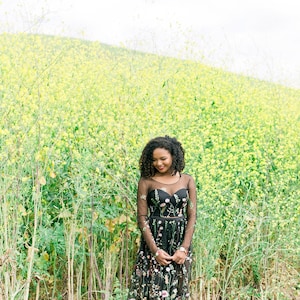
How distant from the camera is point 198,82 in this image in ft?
25.1

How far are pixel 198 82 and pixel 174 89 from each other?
45 centimetres

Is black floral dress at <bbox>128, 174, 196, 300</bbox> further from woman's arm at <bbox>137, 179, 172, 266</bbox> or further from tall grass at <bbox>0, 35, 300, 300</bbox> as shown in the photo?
tall grass at <bbox>0, 35, 300, 300</bbox>

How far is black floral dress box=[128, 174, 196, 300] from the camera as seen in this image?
14.4 feet

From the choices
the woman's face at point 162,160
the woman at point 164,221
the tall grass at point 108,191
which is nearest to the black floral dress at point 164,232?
the woman at point 164,221

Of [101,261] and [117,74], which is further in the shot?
[117,74]

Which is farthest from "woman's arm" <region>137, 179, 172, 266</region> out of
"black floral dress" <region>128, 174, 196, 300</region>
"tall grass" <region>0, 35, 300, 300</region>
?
"tall grass" <region>0, 35, 300, 300</region>

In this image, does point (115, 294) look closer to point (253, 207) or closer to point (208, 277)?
point (208, 277)

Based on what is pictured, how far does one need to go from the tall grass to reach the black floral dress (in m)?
0.49

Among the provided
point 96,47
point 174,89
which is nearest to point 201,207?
point 174,89

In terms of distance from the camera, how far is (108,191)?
503cm

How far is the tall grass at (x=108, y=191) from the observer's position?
4594 millimetres

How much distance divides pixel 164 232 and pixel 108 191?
78 centimetres
